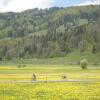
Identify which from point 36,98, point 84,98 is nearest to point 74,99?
point 84,98

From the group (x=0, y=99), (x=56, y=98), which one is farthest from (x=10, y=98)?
(x=56, y=98)

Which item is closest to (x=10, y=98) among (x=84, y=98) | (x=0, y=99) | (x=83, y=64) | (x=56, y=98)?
(x=0, y=99)

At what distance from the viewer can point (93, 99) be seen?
122ft

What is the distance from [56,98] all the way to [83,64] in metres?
115

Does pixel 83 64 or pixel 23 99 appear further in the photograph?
pixel 83 64

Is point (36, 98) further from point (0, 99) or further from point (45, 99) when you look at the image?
point (0, 99)

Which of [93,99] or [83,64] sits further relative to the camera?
[83,64]

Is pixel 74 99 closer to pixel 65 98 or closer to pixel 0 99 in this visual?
pixel 65 98

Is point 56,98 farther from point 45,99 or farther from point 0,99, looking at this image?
point 0,99

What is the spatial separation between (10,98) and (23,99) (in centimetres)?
185

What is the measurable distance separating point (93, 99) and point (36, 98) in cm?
592

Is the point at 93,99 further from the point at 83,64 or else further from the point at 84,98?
the point at 83,64

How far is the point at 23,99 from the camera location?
37.3m

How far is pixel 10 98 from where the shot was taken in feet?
126
